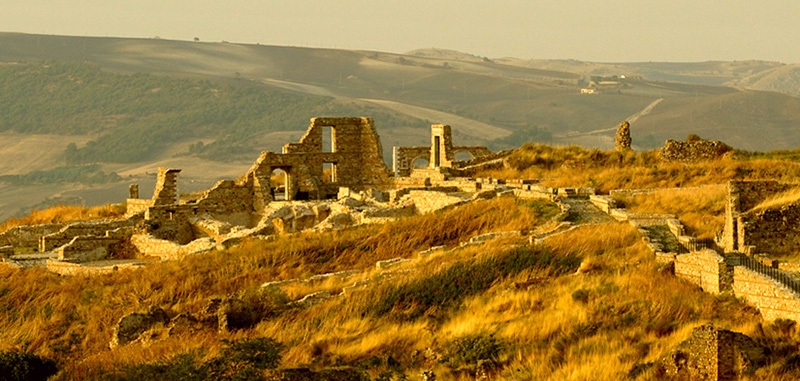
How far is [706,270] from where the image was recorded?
19.4m

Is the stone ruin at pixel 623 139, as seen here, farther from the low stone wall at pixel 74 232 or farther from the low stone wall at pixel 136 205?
the low stone wall at pixel 74 232

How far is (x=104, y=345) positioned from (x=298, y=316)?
3082 millimetres

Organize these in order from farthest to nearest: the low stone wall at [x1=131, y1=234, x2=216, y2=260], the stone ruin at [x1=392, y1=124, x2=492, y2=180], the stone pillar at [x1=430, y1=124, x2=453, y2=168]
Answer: the stone pillar at [x1=430, y1=124, x2=453, y2=168] → the stone ruin at [x1=392, y1=124, x2=492, y2=180] → the low stone wall at [x1=131, y1=234, x2=216, y2=260]

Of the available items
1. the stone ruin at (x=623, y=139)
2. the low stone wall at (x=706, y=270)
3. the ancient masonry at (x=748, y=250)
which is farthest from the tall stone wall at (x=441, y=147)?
the low stone wall at (x=706, y=270)

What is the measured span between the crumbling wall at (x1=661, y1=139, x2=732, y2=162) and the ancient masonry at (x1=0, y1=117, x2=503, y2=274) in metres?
4.55

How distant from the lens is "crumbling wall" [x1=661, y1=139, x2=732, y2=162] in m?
36.2

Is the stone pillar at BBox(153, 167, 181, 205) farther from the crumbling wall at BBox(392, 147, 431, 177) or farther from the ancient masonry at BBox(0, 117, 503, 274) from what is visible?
the crumbling wall at BBox(392, 147, 431, 177)

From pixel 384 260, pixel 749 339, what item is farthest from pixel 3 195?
pixel 749 339

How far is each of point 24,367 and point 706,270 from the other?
341 inches

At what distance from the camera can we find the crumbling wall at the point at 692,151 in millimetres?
36219

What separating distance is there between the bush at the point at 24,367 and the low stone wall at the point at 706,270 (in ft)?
26.9

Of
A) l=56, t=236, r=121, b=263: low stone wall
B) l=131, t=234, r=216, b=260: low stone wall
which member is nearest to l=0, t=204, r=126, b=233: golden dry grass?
l=56, t=236, r=121, b=263: low stone wall

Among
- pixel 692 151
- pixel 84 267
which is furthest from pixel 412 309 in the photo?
pixel 692 151

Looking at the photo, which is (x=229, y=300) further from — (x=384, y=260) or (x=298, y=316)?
(x=384, y=260)
